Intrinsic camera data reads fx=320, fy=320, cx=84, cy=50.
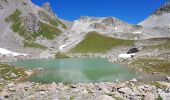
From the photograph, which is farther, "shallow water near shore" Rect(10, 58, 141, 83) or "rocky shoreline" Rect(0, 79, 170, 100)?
"shallow water near shore" Rect(10, 58, 141, 83)

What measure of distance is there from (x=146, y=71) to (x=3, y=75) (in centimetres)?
3637

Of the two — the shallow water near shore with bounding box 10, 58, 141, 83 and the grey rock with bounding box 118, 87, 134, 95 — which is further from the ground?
the shallow water near shore with bounding box 10, 58, 141, 83

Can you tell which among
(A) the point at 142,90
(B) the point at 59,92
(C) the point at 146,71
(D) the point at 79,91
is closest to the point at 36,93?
(B) the point at 59,92

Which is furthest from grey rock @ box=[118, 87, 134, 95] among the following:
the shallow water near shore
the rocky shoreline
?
the shallow water near shore

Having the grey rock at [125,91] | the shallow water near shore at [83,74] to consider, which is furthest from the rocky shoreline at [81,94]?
the shallow water near shore at [83,74]

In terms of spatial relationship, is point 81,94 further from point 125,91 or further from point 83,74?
point 83,74

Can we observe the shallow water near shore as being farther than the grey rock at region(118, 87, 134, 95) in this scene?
Yes

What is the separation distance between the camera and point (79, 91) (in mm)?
41125

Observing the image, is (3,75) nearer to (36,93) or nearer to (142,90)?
(36,93)

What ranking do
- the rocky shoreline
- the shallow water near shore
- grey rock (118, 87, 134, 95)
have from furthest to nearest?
the shallow water near shore, grey rock (118, 87, 134, 95), the rocky shoreline

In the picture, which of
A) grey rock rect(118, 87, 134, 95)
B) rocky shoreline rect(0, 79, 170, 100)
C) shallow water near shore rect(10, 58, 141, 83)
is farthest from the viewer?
shallow water near shore rect(10, 58, 141, 83)

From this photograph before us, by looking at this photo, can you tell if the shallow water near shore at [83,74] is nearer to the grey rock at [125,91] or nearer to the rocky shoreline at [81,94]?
the rocky shoreline at [81,94]

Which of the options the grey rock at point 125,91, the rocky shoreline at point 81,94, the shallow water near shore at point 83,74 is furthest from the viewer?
the shallow water near shore at point 83,74

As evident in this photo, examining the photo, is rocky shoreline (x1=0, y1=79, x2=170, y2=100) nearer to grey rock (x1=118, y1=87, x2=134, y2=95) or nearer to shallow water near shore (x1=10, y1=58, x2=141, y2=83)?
grey rock (x1=118, y1=87, x2=134, y2=95)
